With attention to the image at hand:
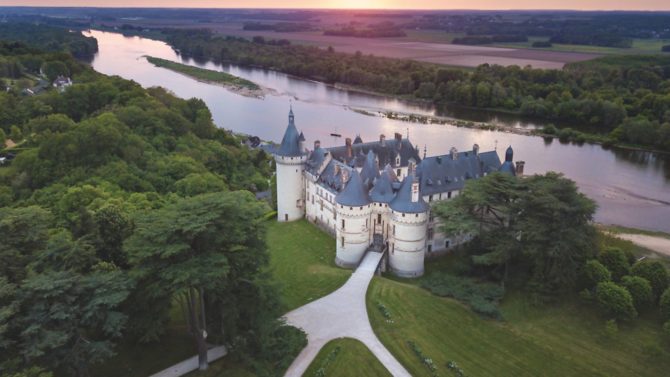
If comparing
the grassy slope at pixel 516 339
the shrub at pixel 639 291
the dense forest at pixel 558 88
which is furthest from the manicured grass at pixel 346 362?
the dense forest at pixel 558 88

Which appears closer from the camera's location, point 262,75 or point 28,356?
point 28,356

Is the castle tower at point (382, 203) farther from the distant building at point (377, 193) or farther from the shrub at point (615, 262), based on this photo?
the shrub at point (615, 262)

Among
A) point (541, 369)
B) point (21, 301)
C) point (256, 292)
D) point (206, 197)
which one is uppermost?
point (206, 197)

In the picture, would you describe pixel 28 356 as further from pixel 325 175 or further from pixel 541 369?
pixel 325 175

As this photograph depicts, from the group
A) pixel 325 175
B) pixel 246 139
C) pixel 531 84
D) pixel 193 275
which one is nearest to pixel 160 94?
pixel 246 139

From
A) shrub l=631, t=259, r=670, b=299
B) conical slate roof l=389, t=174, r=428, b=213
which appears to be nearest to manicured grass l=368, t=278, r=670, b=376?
shrub l=631, t=259, r=670, b=299

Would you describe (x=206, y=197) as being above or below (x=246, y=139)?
above

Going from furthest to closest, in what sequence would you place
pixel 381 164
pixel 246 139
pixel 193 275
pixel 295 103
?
pixel 295 103
pixel 246 139
pixel 381 164
pixel 193 275
